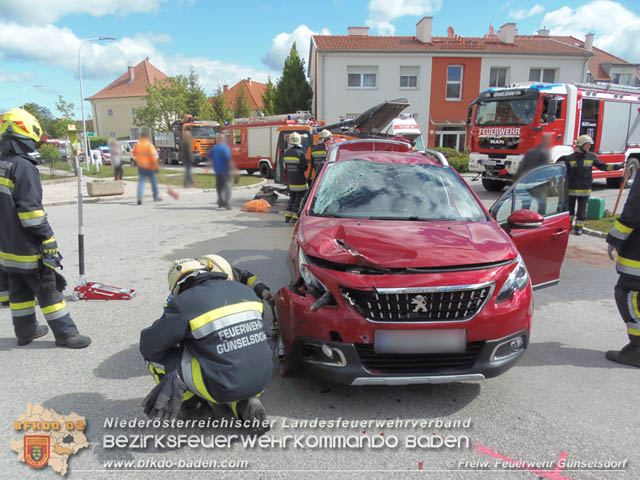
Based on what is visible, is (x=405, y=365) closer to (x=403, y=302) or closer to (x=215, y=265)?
(x=403, y=302)

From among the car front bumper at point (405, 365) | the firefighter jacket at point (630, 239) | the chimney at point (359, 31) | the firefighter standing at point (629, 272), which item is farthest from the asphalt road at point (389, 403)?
the chimney at point (359, 31)

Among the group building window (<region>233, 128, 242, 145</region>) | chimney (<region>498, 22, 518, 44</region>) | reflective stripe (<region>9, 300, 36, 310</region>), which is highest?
chimney (<region>498, 22, 518, 44</region>)

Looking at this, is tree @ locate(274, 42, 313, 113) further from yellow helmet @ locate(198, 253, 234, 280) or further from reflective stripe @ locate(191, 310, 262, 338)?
reflective stripe @ locate(191, 310, 262, 338)

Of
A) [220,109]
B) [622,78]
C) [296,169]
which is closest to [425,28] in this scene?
[296,169]

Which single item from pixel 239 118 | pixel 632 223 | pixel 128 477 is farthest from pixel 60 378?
pixel 632 223

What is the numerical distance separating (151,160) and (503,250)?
2.49 m

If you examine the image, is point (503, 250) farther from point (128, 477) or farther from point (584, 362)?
point (128, 477)

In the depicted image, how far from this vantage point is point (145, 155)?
4.67ft

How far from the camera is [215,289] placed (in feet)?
8.89

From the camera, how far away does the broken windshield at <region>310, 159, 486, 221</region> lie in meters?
3.66

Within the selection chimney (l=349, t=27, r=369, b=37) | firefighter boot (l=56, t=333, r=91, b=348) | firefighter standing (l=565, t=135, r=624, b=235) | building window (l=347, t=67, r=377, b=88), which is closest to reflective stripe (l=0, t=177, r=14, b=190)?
firefighter boot (l=56, t=333, r=91, b=348)

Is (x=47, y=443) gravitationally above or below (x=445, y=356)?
below

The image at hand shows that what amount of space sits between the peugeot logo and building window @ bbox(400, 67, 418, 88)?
2712 centimetres

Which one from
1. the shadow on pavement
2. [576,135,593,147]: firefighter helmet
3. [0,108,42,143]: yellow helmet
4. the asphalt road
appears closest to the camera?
the asphalt road
